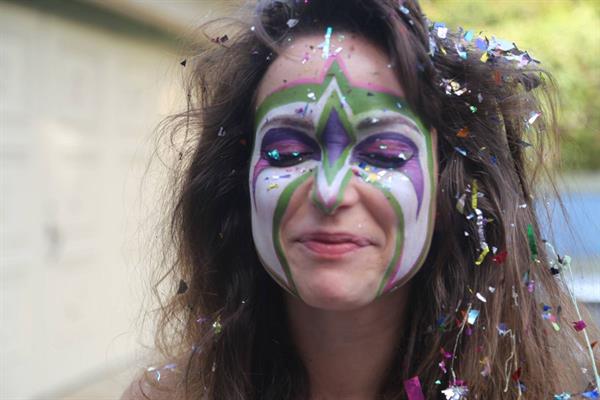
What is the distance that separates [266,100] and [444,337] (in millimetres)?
773

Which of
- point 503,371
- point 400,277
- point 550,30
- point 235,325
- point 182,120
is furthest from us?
point 550,30

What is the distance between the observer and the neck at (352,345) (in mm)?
1991

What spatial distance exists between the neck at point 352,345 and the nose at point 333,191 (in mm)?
356

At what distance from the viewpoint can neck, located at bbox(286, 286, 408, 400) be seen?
199 centimetres

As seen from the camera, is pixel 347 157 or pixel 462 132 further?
pixel 462 132

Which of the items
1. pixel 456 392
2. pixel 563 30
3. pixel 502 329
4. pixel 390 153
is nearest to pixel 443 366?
pixel 456 392

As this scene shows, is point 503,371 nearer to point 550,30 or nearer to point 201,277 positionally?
point 201,277

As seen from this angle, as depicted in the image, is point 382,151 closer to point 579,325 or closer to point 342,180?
point 342,180

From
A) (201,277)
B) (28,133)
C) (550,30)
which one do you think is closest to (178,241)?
(201,277)

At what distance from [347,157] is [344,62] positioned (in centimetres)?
23

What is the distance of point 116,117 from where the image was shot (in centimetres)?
629

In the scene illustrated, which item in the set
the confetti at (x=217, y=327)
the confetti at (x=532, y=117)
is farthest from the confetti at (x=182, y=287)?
the confetti at (x=532, y=117)

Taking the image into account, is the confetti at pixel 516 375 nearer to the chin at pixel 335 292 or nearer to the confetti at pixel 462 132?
the chin at pixel 335 292

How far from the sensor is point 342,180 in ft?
5.77
